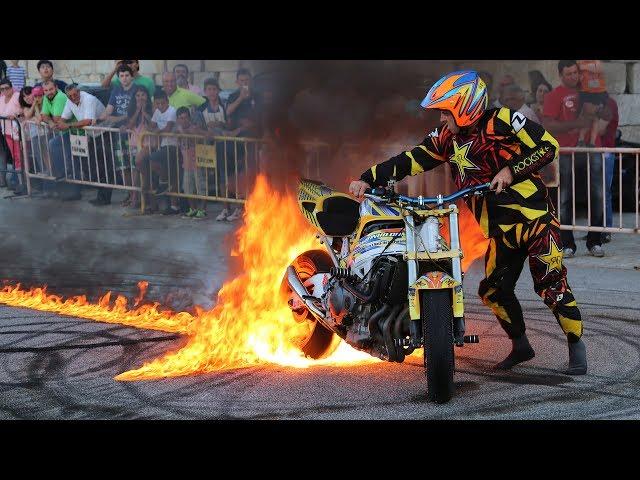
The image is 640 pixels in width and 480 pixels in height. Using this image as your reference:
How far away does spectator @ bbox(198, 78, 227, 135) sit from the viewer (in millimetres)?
13091

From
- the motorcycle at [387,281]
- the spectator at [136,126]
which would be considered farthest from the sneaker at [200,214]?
the motorcycle at [387,281]

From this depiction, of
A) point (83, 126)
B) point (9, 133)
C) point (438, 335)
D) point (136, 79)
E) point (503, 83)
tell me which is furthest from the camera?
point (9, 133)

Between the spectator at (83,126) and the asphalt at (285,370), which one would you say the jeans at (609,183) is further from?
the spectator at (83,126)

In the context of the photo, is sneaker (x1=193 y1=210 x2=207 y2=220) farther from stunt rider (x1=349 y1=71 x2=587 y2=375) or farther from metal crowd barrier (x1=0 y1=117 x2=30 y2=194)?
stunt rider (x1=349 y1=71 x2=587 y2=375)

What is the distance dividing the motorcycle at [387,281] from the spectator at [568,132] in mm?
4435

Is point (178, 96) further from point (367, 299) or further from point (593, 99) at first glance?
point (367, 299)

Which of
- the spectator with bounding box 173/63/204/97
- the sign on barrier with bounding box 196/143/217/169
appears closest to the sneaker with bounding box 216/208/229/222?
the sign on barrier with bounding box 196/143/217/169

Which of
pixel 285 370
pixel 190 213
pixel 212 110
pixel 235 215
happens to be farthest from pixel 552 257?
pixel 212 110

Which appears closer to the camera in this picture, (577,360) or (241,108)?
(577,360)

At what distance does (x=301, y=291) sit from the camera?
675 centimetres

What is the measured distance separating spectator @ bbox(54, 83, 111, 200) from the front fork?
352 inches

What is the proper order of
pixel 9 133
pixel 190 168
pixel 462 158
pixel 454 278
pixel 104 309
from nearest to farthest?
pixel 454 278, pixel 462 158, pixel 104 309, pixel 190 168, pixel 9 133

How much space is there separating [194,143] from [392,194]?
7.38 m

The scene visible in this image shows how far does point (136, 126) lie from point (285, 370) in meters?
7.74
